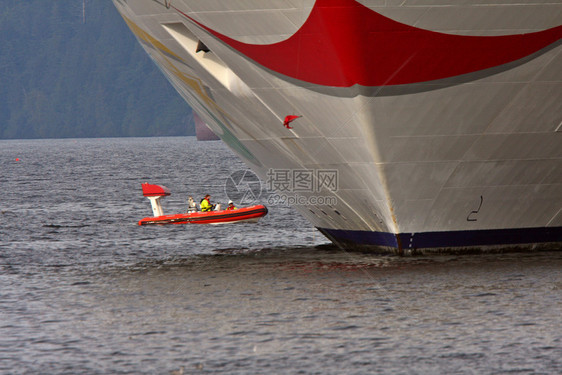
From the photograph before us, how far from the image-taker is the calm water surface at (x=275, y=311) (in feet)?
59.4

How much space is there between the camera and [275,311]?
22.5m

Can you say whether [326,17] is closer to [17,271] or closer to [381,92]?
[381,92]

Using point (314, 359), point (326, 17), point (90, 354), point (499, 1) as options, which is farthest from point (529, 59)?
point (90, 354)

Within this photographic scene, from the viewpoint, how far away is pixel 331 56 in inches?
870

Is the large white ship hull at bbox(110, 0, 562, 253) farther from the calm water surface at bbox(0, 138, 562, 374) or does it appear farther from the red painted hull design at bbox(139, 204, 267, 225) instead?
the red painted hull design at bbox(139, 204, 267, 225)

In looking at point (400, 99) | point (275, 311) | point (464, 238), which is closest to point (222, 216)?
point (464, 238)

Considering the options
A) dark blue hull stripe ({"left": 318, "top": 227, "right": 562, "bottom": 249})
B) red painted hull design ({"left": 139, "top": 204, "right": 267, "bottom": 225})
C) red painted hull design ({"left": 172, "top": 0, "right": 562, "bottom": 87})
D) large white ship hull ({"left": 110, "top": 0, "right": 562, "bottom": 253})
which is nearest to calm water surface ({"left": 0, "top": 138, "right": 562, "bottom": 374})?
dark blue hull stripe ({"left": 318, "top": 227, "right": 562, "bottom": 249})

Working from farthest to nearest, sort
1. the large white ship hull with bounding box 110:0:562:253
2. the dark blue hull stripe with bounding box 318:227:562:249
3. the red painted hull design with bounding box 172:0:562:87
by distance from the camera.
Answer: the dark blue hull stripe with bounding box 318:227:562:249
the large white ship hull with bounding box 110:0:562:253
the red painted hull design with bounding box 172:0:562:87

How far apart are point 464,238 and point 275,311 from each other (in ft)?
22.5

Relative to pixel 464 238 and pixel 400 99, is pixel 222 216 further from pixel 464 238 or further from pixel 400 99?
pixel 400 99

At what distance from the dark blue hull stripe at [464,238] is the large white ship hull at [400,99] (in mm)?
45

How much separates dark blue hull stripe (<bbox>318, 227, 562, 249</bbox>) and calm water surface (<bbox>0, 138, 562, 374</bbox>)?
511mm

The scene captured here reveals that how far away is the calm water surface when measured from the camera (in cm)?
1809

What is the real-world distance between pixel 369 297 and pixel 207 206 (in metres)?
21.9
